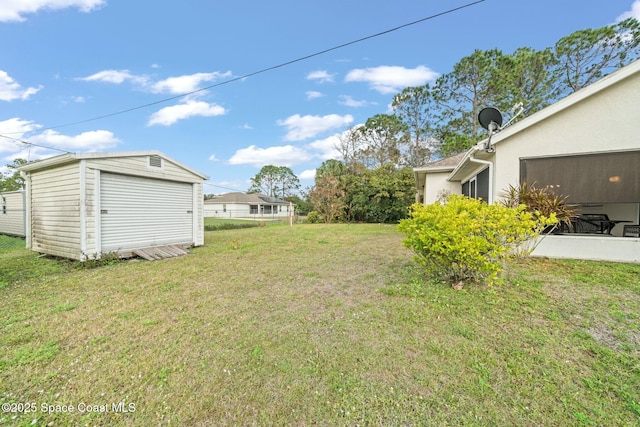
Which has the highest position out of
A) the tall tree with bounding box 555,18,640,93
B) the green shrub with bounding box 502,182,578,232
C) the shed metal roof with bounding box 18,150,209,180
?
the tall tree with bounding box 555,18,640,93

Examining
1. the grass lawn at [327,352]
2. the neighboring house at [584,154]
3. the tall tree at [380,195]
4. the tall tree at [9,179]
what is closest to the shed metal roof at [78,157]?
the grass lawn at [327,352]

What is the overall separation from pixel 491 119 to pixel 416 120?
57.7 feet

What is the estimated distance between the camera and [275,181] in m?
52.4

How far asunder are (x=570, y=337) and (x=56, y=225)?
9.75 m

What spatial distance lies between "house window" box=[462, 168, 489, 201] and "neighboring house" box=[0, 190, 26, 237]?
1717cm

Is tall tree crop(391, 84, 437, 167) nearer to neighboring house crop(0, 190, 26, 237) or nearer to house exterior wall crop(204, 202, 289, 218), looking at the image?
house exterior wall crop(204, 202, 289, 218)

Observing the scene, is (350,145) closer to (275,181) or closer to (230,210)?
(230,210)

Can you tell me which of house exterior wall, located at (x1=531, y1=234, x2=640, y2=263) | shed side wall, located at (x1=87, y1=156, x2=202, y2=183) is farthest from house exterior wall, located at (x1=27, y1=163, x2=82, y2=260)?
house exterior wall, located at (x1=531, y1=234, x2=640, y2=263)

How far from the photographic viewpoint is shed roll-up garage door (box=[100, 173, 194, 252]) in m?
6.13

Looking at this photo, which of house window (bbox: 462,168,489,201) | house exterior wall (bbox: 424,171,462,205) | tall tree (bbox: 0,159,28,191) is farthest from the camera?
tall tree (bbox: 0,159,28,191)

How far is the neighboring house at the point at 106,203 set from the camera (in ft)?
18.9

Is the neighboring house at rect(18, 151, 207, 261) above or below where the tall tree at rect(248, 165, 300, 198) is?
below

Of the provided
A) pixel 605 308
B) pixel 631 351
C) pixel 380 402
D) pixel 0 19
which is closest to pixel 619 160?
pixel 605 308

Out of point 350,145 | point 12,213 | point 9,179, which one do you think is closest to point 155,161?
point 12,213
